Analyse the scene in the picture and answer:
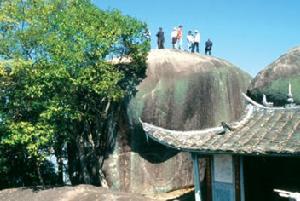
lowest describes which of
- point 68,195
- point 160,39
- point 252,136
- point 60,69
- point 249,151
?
point 68,195

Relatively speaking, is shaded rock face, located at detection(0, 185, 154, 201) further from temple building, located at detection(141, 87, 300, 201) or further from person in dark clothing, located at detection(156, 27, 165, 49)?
person in dark clothing, located at detection(156, 27, 165, 49)

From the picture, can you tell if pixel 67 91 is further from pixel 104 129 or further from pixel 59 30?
pixel 104 129

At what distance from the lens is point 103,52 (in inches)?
867

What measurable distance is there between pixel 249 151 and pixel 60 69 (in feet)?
32.4

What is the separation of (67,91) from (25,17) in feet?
13.4

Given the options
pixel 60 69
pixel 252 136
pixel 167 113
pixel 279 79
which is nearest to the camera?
pixel 252 136

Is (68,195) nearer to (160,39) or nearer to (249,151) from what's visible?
(249,151)

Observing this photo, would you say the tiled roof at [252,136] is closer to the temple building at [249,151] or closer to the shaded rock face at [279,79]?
the temple building at [249,151]

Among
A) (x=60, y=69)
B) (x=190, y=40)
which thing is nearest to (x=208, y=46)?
(x=190, y=40)

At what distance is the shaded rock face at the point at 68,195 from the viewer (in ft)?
66.1

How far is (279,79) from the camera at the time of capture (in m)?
24.5

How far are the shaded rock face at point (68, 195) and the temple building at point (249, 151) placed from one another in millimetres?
4204

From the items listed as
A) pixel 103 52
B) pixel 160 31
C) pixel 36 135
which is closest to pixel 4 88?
pixel 36 135

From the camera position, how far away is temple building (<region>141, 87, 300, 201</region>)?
47.0 ft
